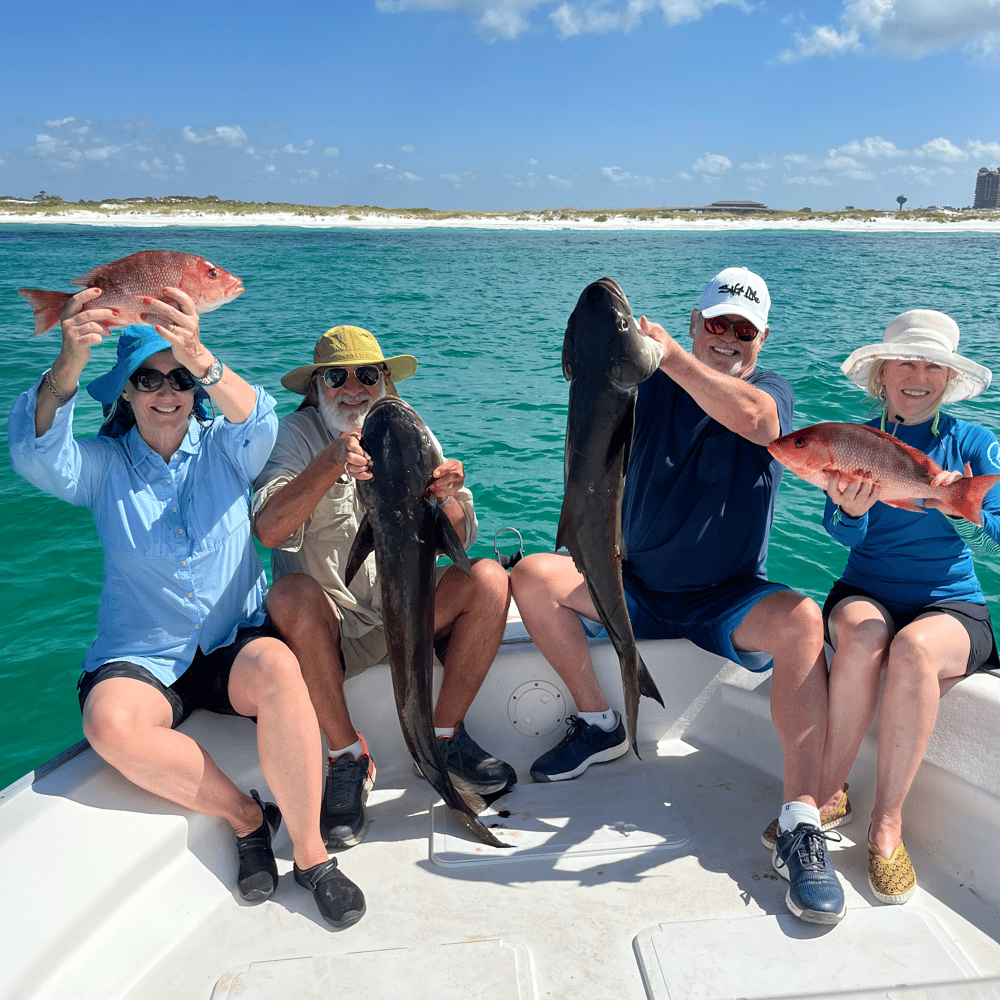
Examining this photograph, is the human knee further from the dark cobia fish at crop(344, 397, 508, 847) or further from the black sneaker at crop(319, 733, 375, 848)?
the black sneaker at crop(319, 733, 375, 848)

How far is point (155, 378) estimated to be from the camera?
294 cm

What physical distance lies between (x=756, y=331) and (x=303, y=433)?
1967 millimetres

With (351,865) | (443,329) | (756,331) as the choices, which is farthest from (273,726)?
(443,329)

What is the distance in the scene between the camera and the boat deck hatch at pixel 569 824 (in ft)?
10.1

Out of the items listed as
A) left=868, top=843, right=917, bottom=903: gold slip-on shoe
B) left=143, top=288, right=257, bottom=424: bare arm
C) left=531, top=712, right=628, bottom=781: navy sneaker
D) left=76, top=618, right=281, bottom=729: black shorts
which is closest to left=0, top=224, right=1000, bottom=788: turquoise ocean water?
left=76, top=618, right=281, bottom=729: black shorts

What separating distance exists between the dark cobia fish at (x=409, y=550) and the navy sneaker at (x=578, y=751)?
0.50 metres

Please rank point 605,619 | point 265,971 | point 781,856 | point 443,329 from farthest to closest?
point 443,329, point 605,619, point 781,856, point 265,971

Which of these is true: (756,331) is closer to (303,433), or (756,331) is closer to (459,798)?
(303,433)

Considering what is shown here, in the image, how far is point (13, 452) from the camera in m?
2.65

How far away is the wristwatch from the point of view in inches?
112

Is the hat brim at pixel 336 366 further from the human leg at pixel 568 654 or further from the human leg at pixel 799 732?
the human leg at pixel 799 732

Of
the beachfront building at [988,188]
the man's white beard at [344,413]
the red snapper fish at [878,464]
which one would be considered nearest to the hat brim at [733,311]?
the red snapper fish at [878,464]

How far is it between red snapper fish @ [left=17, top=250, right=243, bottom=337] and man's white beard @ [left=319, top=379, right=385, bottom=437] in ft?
2.51

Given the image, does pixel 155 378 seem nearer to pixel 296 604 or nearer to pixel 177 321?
pixel 177 321
